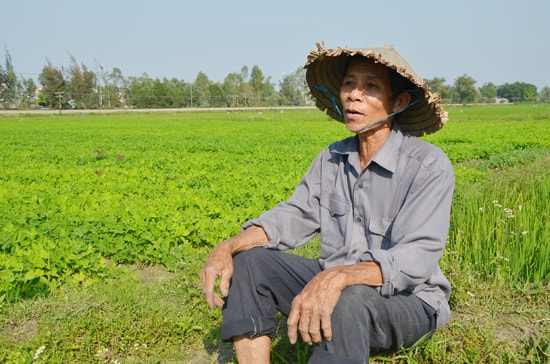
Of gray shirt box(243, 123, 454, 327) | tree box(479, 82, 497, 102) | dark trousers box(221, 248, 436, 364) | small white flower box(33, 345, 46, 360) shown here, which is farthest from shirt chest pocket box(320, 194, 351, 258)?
tree box(479, 82, 497, 102)

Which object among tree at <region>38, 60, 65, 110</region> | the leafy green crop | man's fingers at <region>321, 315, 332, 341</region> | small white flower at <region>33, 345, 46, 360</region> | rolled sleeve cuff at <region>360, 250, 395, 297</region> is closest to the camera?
man's fingers at <region>321, 315, 332, 341</region>

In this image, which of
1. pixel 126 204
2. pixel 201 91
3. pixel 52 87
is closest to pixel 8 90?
pixel 52 87

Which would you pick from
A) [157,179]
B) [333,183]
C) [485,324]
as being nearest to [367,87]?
[333,183]

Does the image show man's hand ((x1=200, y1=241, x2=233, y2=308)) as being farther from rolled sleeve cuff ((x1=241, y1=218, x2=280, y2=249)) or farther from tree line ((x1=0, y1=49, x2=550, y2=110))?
tree line ((x1=0, y1=49, x2=550, y2=110))

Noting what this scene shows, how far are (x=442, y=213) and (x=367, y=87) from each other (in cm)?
72

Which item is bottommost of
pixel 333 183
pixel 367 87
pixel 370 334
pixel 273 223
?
pixel 370 334

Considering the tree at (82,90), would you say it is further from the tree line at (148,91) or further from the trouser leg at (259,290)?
the trouser leg at (259,290)

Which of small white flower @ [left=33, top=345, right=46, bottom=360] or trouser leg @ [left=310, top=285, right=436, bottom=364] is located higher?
trouser leg @ [left=310, top=285, right=436, bottom=364]

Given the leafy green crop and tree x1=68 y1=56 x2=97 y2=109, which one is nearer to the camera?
the leafy green crop

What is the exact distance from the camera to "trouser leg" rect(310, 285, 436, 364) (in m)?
1.92

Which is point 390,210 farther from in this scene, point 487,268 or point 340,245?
point 487,268

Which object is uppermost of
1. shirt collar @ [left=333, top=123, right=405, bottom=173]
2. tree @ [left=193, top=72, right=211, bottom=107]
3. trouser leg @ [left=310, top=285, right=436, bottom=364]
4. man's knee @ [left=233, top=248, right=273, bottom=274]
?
tree @ [left=193, top=72, right=211, bottom=107]

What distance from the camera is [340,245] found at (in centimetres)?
261

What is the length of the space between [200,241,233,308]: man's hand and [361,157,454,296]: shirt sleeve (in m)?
0.62
